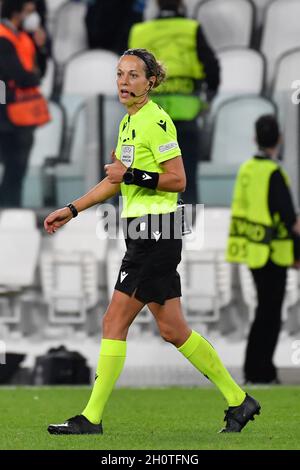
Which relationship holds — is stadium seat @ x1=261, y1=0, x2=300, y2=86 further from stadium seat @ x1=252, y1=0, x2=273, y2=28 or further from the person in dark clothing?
the person in dark clothing

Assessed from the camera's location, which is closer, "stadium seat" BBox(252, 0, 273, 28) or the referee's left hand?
the referee's left hand

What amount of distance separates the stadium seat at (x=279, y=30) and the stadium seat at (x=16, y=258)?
2.55 m

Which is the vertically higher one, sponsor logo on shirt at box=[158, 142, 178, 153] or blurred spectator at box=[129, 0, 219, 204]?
blurred spectator at box=[129, 0, 219, 204]

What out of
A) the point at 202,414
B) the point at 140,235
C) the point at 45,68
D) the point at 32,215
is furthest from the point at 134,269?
the point at 45,68

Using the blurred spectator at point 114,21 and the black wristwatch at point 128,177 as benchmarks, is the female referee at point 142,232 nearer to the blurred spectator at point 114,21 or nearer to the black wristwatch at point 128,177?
the black wristwatch at point 128,177

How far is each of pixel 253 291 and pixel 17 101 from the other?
103 inches

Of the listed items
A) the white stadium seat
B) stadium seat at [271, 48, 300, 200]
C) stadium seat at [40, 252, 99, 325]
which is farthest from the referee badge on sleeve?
the white stadium seat

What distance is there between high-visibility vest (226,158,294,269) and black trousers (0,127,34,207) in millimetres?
2394

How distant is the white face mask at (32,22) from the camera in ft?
44.9

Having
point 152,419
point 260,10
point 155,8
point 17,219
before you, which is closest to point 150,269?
point 152,419

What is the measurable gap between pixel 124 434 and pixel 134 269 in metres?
0.92

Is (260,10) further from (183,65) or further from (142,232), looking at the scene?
(142,232)

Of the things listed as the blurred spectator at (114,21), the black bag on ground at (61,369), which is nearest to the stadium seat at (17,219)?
the black bag on ground at (61,369)

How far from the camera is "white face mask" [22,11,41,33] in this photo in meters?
13.7
